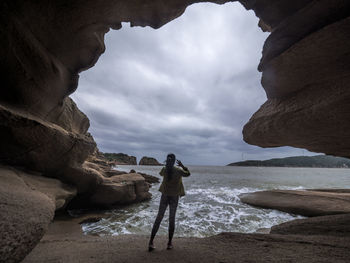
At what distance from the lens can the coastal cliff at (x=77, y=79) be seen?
396 cm

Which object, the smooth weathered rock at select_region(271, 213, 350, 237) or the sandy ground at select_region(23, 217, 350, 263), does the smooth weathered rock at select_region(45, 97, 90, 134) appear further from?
the smooth weathered rock at select_region(271, 213, 350, 237)

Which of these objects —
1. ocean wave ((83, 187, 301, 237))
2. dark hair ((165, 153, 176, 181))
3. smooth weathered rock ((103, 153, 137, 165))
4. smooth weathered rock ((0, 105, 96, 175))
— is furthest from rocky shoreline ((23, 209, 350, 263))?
smooth weathered rock ((103, 153, 137, 165))

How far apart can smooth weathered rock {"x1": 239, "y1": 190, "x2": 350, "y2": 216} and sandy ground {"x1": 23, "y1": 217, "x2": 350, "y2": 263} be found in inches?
346

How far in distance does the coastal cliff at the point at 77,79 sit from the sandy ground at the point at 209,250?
69cm

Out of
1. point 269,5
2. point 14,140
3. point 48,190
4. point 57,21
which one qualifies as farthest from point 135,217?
point 269,5

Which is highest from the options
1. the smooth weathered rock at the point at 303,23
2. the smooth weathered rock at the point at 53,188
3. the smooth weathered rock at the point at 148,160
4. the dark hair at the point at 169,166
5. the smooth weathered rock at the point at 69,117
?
the smooth weathered rock at the point at 303,23

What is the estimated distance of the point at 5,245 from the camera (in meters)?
2.57

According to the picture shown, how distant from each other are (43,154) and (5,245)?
227 inches

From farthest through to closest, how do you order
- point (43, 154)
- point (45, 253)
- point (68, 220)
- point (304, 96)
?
1. point (68, 220)
2. point (43, 154)
3. point (304, 96)
4. point (45, 253)

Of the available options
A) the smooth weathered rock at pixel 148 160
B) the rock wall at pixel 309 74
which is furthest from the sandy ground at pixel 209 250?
the smooth weathered rock at pixel 148 160

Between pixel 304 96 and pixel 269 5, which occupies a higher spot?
pixel 269 5

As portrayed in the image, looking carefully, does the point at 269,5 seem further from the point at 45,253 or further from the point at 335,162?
the point at 335,162

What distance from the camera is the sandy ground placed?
11.8 feet

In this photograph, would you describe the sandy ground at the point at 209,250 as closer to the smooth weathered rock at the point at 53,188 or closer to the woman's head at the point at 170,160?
the woman's head at the point at 170,160
